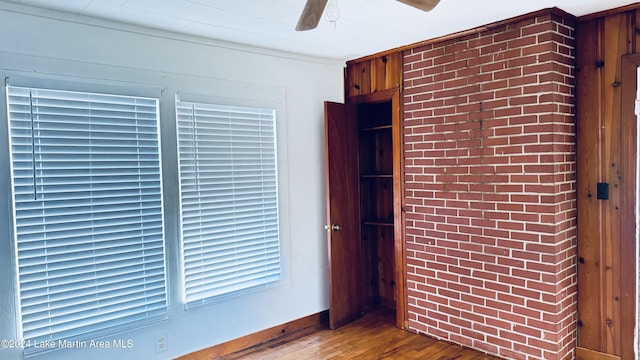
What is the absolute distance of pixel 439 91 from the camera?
3.38 m

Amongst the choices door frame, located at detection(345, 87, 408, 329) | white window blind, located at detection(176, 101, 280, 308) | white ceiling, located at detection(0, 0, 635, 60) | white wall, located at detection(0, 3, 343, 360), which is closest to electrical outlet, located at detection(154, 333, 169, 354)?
white wall, located at detection(0, 3, 343, 360)

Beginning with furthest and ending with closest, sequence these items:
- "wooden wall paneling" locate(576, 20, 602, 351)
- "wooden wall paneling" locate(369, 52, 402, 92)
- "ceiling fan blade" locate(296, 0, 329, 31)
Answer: "wooden wall paneling" locate(369, 52, 402, 92)
"wooden wall paneling" locate(576, 20, 602, 351)
"ceiling fan blade" locate(296, 0, 329, 31)

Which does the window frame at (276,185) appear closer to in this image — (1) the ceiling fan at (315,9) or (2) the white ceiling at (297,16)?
(2) the white ceiling at (297,16)

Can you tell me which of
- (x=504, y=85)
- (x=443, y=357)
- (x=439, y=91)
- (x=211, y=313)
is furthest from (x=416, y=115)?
(x=211, y=313)

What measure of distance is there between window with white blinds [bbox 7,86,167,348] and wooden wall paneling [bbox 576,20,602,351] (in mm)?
2851

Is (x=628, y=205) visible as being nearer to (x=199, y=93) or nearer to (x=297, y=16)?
(x=297, y=16)

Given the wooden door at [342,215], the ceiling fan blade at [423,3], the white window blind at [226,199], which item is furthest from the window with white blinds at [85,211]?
the ceiling fan blade at [423,3]

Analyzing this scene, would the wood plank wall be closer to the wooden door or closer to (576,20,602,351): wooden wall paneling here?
(576,20,602,351): wooden wall paneling

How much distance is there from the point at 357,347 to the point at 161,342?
4.70ft

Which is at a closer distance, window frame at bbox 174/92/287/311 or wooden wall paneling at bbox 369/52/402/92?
window frame at bbox 174/92/287/311

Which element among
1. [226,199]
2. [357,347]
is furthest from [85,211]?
[357,347]

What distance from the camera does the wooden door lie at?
12.4ft

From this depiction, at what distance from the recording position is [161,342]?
3.02 m

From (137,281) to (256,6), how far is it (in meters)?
1.90
